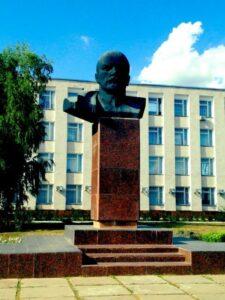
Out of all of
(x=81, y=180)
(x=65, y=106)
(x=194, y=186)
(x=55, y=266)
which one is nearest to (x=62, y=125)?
(x=81, y=180)

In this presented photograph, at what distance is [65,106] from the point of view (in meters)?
9.48

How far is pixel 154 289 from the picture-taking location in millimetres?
5980

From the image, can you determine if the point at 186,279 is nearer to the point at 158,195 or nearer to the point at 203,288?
the point at 203,288

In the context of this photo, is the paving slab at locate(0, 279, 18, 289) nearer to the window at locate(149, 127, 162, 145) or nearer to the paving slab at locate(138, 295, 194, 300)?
the paving slab at locate(138, 295, 194, 300)

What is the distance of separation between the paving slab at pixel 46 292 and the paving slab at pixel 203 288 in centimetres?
170

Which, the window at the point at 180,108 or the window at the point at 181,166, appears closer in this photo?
the window at the point at 181,166

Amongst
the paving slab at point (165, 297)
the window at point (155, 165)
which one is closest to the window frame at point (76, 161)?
the window at point (155, 165)

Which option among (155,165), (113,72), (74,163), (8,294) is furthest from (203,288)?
(155,165)

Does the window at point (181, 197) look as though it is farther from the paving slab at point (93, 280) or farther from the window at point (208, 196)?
the paving slab at point (93, 280)

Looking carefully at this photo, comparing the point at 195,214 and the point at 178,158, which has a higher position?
the point at 178,158

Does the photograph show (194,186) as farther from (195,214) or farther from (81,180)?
(81,180)

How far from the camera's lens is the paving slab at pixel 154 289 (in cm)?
576

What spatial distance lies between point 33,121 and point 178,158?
16.7m

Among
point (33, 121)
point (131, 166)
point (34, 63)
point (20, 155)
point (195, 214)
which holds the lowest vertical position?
point (195, 214)
